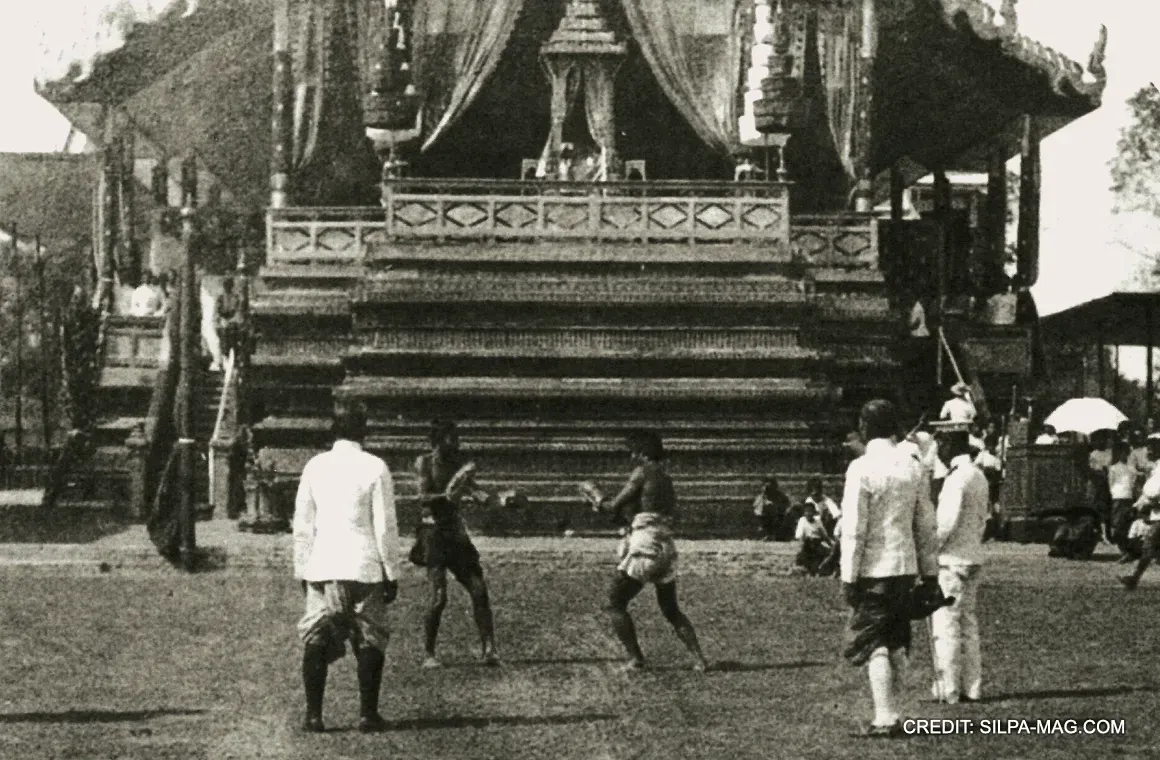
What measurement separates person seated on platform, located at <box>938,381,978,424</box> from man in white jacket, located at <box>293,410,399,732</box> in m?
19.3

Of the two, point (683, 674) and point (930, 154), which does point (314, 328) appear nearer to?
point (930, 154)

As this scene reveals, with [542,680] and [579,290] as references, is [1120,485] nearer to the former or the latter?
[579,290]

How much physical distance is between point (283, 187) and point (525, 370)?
633 cm

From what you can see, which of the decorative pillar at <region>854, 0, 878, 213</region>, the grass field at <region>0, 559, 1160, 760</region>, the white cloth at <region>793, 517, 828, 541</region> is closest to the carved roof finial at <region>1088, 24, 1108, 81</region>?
the decorative pillar at <region>854, 0, 878, 213</region>

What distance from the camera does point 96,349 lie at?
137ft

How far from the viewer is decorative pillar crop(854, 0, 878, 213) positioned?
38781 millimetres

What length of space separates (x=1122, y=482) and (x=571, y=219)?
8335 millimetres

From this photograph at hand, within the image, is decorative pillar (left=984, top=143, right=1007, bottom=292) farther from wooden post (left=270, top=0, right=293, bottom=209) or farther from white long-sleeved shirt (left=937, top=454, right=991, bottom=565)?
white long-sleeved shirt (left=937, top=454, right=991, bottom=565)

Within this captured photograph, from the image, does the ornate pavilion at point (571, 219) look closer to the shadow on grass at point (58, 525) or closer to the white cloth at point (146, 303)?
the shadow on grass at point (58, 525)

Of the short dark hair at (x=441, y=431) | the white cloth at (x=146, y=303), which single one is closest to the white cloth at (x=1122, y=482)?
the short dark hair at (x=441, y=431)

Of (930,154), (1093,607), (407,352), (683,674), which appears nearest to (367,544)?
(683,674)

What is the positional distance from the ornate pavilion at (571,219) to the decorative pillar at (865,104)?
0.14 ft

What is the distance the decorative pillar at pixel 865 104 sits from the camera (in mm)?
38781

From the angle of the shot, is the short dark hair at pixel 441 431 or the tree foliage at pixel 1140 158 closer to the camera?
the short dark hair at pixel 441 431
